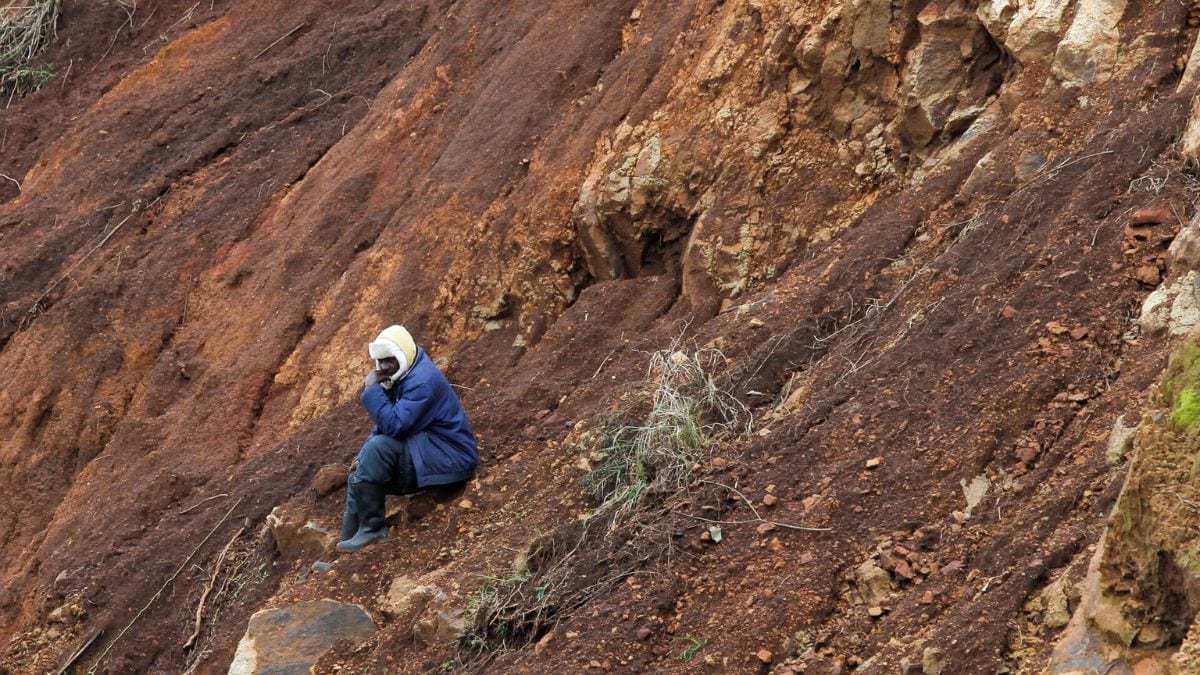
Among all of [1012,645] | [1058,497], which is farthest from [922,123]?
[1012,645]

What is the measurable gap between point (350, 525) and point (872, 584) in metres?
3.29

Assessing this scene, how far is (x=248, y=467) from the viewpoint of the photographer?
927cm

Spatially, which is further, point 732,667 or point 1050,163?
point 1050,163

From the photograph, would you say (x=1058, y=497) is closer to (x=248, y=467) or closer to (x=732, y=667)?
(x=732, y=667)

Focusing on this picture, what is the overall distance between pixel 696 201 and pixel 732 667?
13.5 feet

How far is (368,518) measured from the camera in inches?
299

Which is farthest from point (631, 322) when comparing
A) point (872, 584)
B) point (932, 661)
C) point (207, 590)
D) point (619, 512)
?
point (932, 661)

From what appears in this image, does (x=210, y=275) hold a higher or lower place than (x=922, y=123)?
higher

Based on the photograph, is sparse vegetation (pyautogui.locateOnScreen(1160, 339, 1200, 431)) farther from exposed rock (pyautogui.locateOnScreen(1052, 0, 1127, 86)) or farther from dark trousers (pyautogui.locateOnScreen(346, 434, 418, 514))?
dark trousers (pyautogui.locateOnScreen(346, 434, 418, 514))

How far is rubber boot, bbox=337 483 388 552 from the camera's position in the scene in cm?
752

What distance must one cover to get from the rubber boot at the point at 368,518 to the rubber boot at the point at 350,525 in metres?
0.03

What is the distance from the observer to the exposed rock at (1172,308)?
215 inches

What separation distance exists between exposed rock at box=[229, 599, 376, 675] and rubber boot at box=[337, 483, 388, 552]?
404 millimetres

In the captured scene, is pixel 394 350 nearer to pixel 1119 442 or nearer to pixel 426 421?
pixel 426 421
